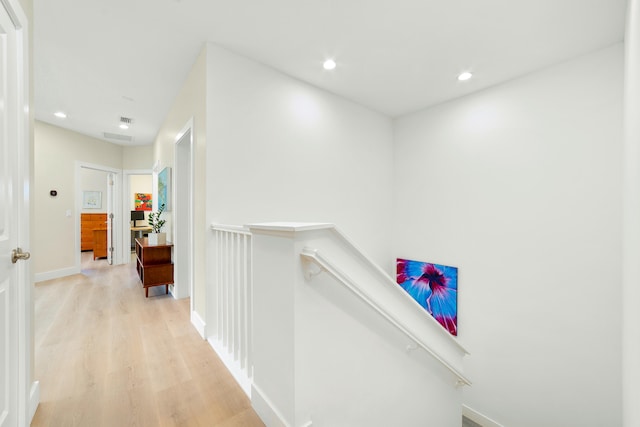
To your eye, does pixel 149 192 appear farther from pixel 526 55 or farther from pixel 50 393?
pixel 526 55

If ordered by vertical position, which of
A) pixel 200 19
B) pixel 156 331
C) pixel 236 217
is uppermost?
pixel 200 19

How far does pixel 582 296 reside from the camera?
2.53 m

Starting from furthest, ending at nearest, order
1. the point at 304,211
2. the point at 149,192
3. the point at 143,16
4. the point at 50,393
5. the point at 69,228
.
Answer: the point at 149,192
the point at 69,228
the point at 304,211
the point at 143,16
the point at 50,393

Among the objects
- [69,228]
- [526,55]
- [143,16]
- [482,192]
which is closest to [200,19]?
[143,16]

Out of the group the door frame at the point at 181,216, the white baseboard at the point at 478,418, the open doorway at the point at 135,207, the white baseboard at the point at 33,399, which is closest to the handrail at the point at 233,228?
the door frame at the point at 181,216

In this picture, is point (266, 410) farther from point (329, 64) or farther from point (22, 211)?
point (329, 64)

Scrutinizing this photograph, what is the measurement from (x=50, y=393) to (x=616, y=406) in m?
4.51

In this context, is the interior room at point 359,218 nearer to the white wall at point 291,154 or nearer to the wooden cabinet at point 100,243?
the white wall at point 291,154

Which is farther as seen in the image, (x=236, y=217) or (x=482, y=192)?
(x=482, y=192)

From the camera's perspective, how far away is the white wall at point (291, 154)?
239 centimetres

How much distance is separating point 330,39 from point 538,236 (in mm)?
2962

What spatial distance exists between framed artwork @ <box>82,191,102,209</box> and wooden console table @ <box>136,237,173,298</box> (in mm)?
4965

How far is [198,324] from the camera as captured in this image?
235 cm

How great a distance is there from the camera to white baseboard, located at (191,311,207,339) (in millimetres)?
2213
